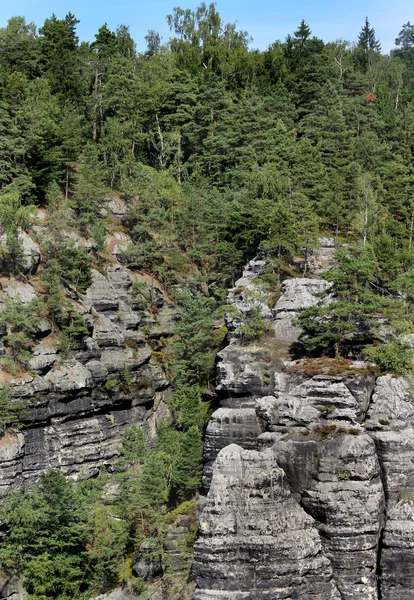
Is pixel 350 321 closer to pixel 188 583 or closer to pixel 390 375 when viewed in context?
pixel 390 375

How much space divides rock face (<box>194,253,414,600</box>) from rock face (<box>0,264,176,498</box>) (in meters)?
12.8

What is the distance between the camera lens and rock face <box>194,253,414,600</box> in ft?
161

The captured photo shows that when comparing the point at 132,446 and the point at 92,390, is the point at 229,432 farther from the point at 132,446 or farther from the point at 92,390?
the point at 92,390

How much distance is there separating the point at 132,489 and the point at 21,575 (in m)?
8.09

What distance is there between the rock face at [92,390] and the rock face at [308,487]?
505 inches

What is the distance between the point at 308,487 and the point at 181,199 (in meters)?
34.7

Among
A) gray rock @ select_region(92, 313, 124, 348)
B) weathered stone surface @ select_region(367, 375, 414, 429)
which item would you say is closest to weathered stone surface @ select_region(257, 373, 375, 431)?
weathered stone surface @ select_region(367, 375, 414, 429)

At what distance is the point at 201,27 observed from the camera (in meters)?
107

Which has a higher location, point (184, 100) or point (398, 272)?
point (184, 100)

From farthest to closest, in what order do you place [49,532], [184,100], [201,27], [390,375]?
[201,27]
[184,100]
[49,532]
[390,375]

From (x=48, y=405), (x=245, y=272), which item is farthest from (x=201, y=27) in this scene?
(x=48, y=405)

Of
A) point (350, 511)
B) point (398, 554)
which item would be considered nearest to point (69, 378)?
point (350, 511)

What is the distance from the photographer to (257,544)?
49.2 metres

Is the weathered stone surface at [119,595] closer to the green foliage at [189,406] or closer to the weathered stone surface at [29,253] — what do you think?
the green foliage at [189,406]
